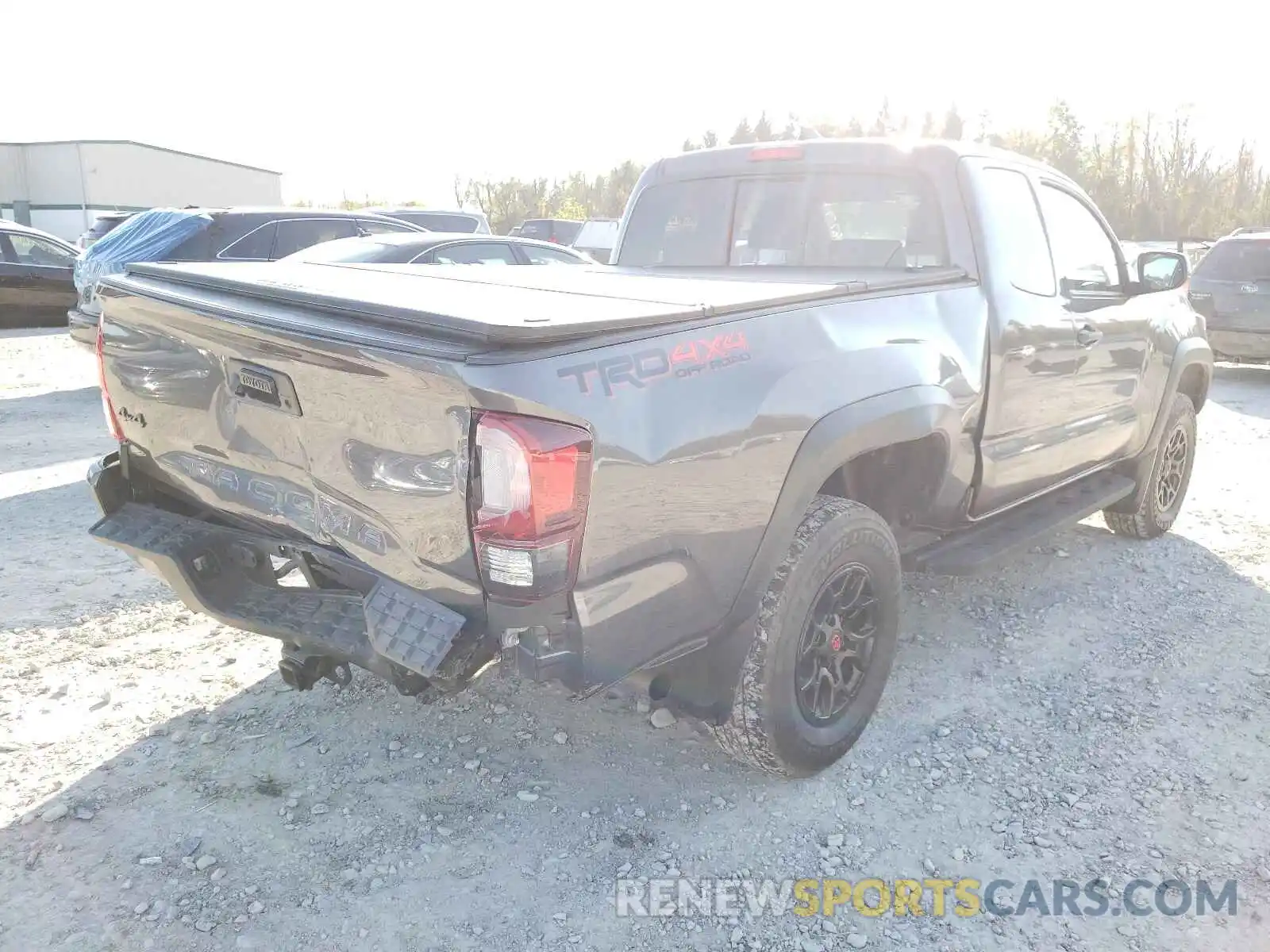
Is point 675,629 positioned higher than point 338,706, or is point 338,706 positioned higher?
point 675,629

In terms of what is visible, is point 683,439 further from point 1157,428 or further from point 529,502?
point 1157,428

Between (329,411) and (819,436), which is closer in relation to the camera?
(329,411)

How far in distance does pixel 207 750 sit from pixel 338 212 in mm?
7290

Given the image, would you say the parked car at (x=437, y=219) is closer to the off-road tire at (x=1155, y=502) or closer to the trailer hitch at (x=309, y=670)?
the off-road tire at (x=1155, y=502)

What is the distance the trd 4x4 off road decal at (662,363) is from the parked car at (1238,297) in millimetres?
9961

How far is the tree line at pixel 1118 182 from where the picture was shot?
3078 centimetres

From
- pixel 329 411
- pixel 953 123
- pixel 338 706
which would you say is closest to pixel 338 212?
pixel 338 706

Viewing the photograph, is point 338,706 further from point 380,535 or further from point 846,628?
point 846,628

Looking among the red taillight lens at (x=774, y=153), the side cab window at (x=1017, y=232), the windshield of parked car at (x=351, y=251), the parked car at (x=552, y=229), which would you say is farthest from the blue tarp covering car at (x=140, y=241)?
the parked car at (x=552, y=229)

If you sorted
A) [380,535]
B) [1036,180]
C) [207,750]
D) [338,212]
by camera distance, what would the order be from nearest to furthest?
[380,535], [207,750], [1036,180], [338,212]

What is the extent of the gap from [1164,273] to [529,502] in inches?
153

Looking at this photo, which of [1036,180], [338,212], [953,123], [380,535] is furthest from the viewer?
[953,123]

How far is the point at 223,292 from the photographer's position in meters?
2.89

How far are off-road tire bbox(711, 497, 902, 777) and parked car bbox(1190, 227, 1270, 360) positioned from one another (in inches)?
364
